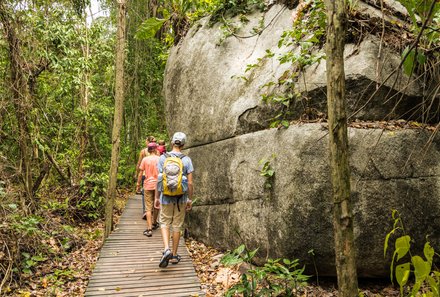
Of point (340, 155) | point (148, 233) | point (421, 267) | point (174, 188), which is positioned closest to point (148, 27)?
point (174, 188)

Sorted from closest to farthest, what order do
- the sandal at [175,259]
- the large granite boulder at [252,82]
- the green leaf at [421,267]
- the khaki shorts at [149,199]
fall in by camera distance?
the green leaf at [421,267] → the large granite boulder at [252,82] → the sandal at [175,259] → the khaki shorts at [149,199]

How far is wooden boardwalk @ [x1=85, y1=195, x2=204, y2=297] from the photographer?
4848 millimetres

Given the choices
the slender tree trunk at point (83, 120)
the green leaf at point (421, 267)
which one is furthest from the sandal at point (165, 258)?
the slender tree trunk at point (83, 120)

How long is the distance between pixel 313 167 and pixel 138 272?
354cm

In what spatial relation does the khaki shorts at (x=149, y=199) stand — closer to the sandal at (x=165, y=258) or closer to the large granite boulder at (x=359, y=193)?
the sandal at (x=165, y=258)

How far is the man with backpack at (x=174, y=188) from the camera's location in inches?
215

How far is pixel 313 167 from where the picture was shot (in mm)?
4645

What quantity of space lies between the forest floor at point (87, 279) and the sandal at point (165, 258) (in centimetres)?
64

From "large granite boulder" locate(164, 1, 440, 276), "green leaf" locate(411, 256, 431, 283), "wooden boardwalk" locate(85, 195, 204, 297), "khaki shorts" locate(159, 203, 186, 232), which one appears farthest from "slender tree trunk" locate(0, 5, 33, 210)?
"green leaf" locate(411, 256, 431, 283)

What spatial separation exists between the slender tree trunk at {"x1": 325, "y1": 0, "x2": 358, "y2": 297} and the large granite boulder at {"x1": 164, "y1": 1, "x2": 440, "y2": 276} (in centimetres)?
116

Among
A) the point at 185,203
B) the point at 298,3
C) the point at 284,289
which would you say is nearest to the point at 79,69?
the point at 185,203

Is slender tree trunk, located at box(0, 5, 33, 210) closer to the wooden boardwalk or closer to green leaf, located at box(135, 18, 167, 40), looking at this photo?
the wooden boardwalk

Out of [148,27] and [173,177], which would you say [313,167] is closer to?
[173,177]

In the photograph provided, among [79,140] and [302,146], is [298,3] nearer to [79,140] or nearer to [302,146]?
[302,146]
